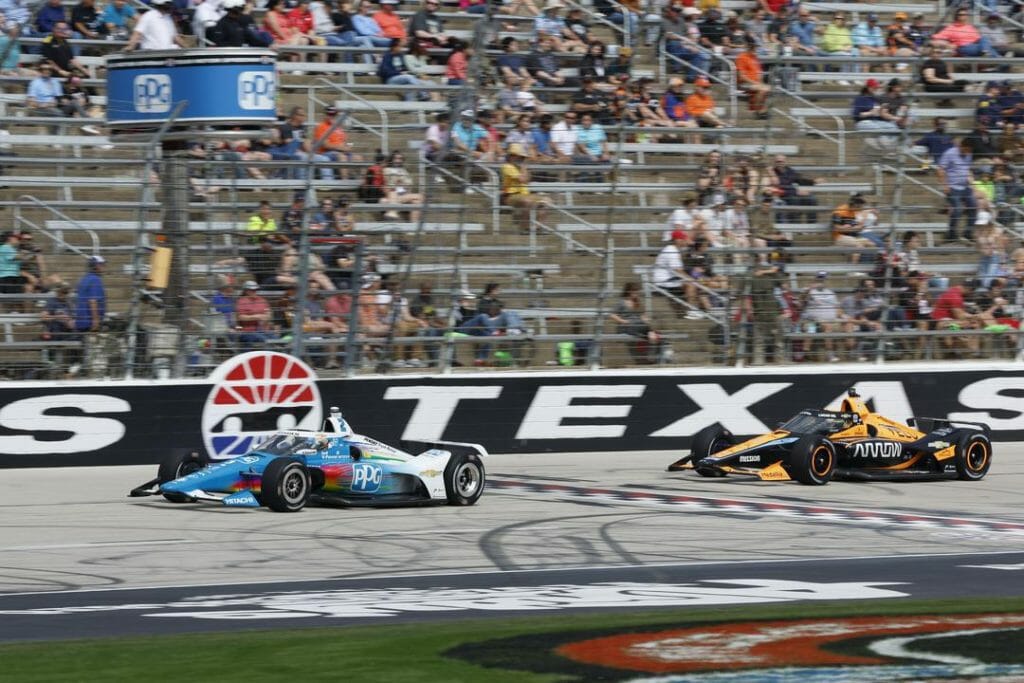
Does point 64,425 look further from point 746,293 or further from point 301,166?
point 746,293

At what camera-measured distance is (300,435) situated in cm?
1401

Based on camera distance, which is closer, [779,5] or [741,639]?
[741,639]

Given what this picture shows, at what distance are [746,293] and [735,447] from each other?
3.80m

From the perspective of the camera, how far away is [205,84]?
1811cm

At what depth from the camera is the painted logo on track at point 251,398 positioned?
58.1 ft

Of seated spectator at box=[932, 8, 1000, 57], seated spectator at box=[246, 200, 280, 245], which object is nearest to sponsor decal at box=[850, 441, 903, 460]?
seated spectator at box=[246, 200, 280, 245]

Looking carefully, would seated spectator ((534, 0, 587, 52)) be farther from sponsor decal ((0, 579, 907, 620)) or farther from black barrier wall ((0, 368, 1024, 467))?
sponsor decal ((0, 579, 907, 620))

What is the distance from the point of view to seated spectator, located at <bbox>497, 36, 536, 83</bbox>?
855 inches

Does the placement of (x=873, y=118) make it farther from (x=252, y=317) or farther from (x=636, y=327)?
(x=252, y=317)

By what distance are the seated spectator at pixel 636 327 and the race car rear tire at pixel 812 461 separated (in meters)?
3.59

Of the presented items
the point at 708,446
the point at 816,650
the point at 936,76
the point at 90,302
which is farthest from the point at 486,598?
the point at 936,76

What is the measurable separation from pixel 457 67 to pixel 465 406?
5213 mm

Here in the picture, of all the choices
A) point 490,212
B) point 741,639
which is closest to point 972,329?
point 490,212

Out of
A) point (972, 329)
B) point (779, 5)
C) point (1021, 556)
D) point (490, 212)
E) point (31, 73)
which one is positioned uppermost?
point (779, 5)
